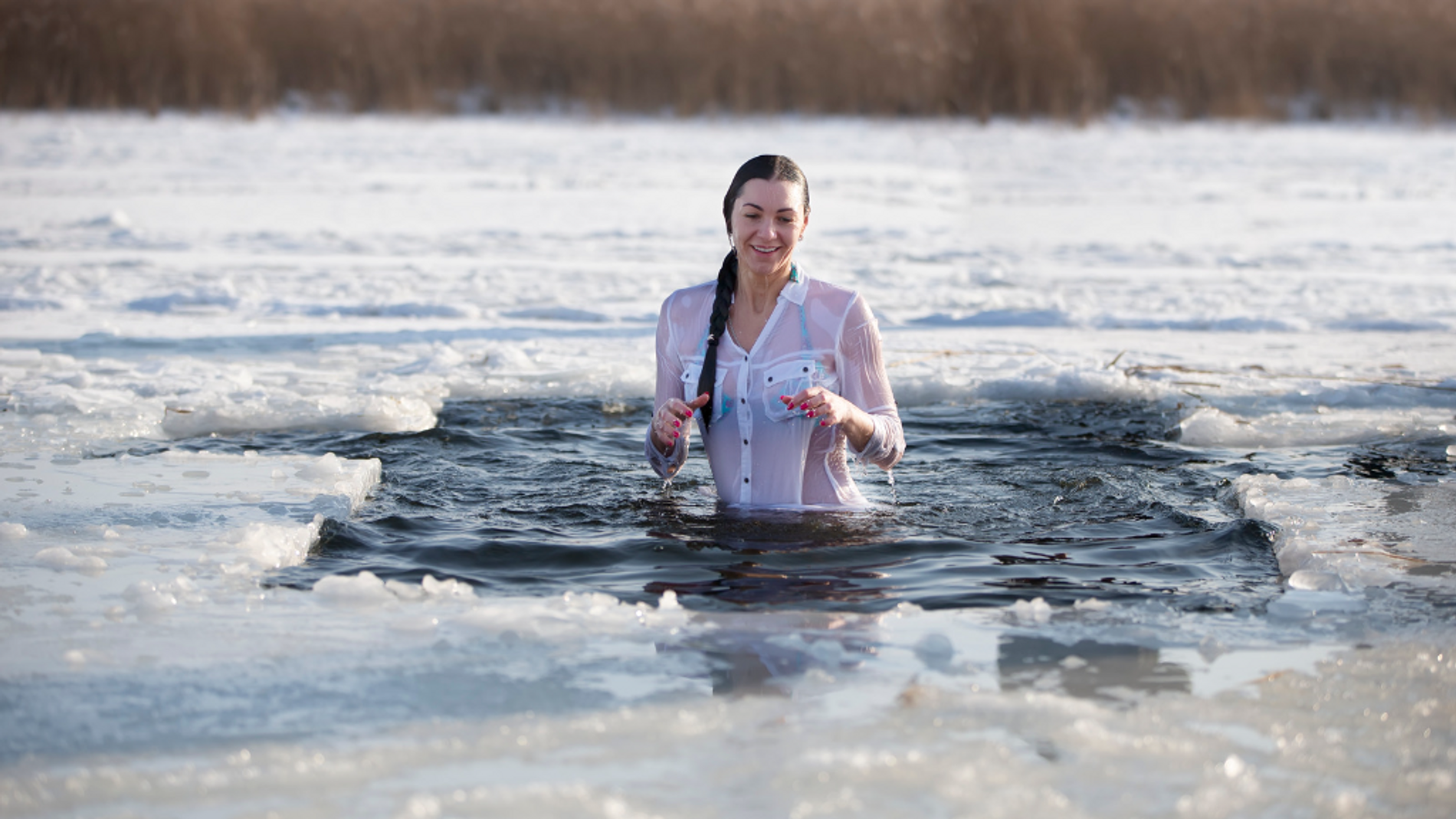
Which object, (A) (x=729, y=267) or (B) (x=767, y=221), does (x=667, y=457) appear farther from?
(B) (x=767, y=221)

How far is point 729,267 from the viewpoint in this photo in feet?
13.1

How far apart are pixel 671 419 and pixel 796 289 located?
604 mm

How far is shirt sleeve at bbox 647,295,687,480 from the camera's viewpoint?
3938 mm

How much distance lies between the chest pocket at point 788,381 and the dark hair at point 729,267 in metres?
0.16

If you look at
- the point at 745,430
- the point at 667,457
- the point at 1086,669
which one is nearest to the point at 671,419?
the point at 667,457

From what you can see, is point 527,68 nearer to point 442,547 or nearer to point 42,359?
point 42,359

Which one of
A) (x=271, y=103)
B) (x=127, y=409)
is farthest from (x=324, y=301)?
(x=271, y=103)

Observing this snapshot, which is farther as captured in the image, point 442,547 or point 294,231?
point 294,231

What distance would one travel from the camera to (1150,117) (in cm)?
2128

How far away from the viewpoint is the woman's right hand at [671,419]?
362 centimetres

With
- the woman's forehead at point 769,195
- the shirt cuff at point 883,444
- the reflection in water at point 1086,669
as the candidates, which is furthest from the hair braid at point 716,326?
the reflection in water at point 1086,669

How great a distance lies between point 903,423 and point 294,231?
25.7 ft

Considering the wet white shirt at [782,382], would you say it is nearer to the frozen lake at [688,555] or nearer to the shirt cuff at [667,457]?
the shirt cuff at [667,457]

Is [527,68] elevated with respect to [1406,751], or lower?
elevated
